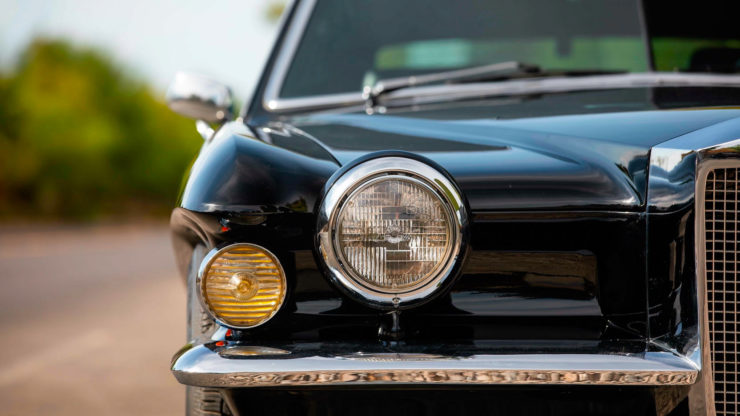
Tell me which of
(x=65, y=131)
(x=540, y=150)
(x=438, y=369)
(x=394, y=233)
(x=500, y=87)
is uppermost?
(x=65, y=131)

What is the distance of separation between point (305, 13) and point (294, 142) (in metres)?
0.96

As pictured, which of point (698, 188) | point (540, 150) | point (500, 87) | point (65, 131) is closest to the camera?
Answer: point (698, 188)

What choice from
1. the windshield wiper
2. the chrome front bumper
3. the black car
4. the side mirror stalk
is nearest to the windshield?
the windshield wiper

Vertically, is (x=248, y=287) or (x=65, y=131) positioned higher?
(x=65, y=131)

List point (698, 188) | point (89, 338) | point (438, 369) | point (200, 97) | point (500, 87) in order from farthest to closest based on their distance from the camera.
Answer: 1. point (89, 338)
2. point (200, 97)
3. point (500, 87)
4. point (698, 188)
5. point (438, 369)

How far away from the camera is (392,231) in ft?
5.16

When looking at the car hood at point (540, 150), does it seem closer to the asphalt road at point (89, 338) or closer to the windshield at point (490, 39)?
the windshield at point (490, 39)

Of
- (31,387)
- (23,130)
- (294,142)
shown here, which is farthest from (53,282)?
(23,130)

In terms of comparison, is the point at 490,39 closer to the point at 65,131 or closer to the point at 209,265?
the point at 209,265

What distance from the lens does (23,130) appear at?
28.5 metres

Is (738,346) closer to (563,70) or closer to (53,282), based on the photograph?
(563,70)

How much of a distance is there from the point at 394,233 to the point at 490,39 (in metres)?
1.25

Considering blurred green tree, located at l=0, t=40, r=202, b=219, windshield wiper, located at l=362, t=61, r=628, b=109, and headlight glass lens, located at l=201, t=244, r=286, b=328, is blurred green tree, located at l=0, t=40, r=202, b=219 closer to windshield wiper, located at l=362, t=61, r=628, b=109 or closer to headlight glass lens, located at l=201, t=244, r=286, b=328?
windshield wiper, located at l=362, t=61, r=628, b=109

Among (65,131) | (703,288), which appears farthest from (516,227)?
(65,131)
